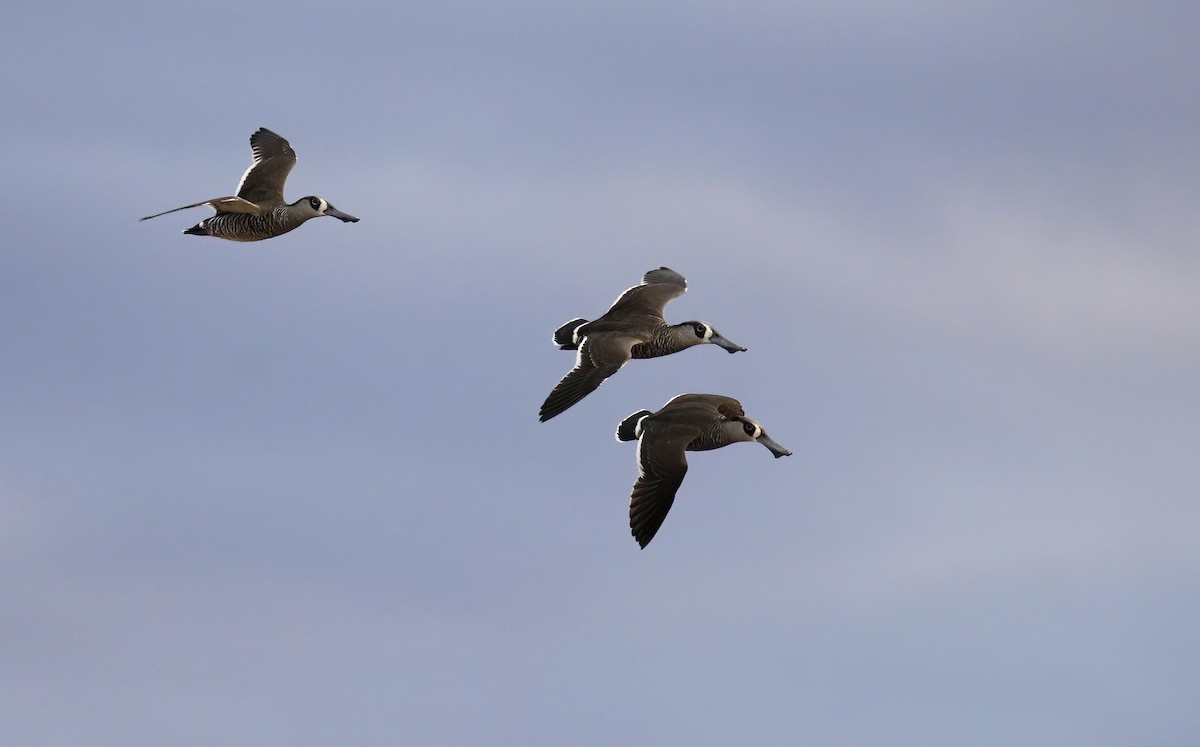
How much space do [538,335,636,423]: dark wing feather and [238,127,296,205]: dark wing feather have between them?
7131mm

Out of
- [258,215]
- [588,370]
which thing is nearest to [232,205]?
[258,215]

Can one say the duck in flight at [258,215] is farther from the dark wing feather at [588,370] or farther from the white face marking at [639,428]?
the white face marking at [639,428]

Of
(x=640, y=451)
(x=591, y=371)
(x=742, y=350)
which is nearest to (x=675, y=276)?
(x=742, y=350)

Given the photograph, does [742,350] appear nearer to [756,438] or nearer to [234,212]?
[756,438]

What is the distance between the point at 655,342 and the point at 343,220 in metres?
6.48

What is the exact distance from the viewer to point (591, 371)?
27.3 m

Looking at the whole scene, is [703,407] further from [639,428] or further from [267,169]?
[267,169]

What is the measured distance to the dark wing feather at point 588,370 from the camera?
2659 cm

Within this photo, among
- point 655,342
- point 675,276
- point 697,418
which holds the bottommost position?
point 697,418

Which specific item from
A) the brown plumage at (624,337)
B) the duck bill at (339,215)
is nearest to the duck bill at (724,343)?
the brown plumage at (624,337)

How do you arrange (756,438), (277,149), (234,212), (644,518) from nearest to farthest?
1. (644,518)
2. (756,438)
3. (234,212)
4. (277,149)

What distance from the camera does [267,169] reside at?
30859 mm

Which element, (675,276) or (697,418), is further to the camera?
(675,276)

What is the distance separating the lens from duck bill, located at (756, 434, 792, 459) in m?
26.8
